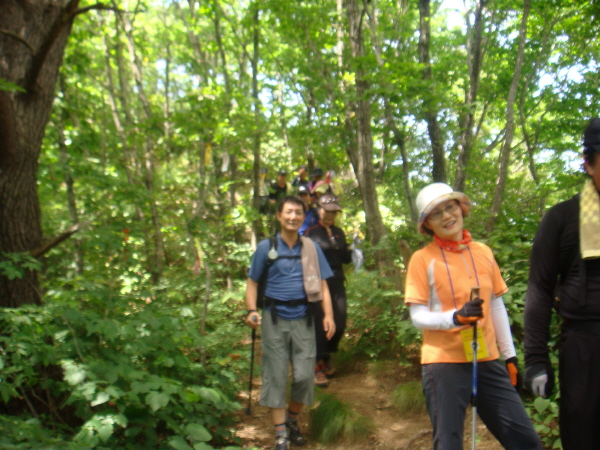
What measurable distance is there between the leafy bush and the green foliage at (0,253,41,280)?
0.94 ft

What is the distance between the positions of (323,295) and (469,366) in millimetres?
1904

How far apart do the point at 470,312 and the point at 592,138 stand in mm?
980

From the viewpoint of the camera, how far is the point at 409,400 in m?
4.91

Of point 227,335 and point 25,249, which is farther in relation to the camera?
point 227,335

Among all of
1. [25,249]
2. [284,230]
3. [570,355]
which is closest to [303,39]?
[284,230]

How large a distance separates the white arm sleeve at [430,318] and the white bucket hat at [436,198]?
52cm

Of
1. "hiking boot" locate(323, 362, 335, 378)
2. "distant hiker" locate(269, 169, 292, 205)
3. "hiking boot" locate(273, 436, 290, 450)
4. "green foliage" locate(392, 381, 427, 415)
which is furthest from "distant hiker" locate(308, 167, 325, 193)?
"hiking boot" locate(273, 436, 290, 450)

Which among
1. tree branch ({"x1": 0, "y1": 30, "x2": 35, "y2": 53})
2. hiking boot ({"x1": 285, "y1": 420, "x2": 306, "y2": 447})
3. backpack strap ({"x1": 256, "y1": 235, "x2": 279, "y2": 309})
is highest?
tree branch ({"x1": 0, "y1": 30, "x2": 35, "y2": 53})

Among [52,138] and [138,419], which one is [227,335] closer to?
[138,419]

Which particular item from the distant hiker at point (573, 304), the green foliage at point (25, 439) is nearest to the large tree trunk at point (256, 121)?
the green foliage at point (25, 439)

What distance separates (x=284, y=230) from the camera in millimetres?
4324

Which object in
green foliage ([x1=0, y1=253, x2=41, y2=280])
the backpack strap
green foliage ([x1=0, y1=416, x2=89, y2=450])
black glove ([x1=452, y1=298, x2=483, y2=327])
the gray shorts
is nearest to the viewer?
black glove ([x1=452, y1=298, x2=483, y2=327])

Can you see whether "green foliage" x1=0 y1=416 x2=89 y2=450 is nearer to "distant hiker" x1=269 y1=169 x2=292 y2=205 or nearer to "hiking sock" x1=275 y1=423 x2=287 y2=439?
"hiking sock" x1=275 y1=423 x2=287 y2=439

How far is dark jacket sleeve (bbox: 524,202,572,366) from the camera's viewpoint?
2266 millimetres
